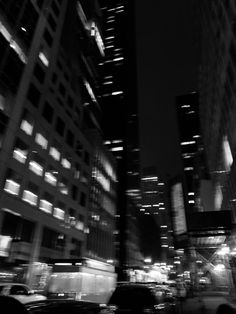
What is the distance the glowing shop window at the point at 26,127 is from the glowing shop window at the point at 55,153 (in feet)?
18.8

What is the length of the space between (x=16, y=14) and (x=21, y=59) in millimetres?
6069

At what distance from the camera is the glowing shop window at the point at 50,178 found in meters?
40.4

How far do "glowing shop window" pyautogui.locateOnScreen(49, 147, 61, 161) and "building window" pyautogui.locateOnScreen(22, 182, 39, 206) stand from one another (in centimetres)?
722

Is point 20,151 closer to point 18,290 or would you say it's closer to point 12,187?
point 12,187

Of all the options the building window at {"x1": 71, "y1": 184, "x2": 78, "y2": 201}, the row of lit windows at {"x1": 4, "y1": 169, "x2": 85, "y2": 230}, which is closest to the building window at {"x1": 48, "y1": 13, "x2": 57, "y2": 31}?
the building window at {"x1": 71, "y1": 184, "x2": 78, "y2": 201}

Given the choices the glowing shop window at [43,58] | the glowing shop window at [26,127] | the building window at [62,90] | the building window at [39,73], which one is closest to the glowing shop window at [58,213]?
the glowing shop window at [26,127]

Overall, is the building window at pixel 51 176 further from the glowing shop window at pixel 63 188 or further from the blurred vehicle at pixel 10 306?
the blurred vehicle at pixel 10 306

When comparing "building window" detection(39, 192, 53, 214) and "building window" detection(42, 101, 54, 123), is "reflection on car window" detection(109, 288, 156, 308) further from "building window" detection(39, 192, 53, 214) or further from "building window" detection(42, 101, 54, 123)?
"building window" detection(42, 101, 54, 123)

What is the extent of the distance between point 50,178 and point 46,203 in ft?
12.5

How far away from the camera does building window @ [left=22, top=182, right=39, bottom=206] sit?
3484cm

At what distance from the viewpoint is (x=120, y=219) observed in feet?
339

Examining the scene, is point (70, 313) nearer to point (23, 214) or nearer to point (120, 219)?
point (23, 214)

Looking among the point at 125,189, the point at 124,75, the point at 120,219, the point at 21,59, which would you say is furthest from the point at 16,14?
the point at 124,75

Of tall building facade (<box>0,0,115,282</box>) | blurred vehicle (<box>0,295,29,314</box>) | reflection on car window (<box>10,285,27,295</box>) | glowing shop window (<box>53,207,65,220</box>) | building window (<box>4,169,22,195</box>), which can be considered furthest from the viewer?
glowing shop window (<box>53,207,65,220</box>)
